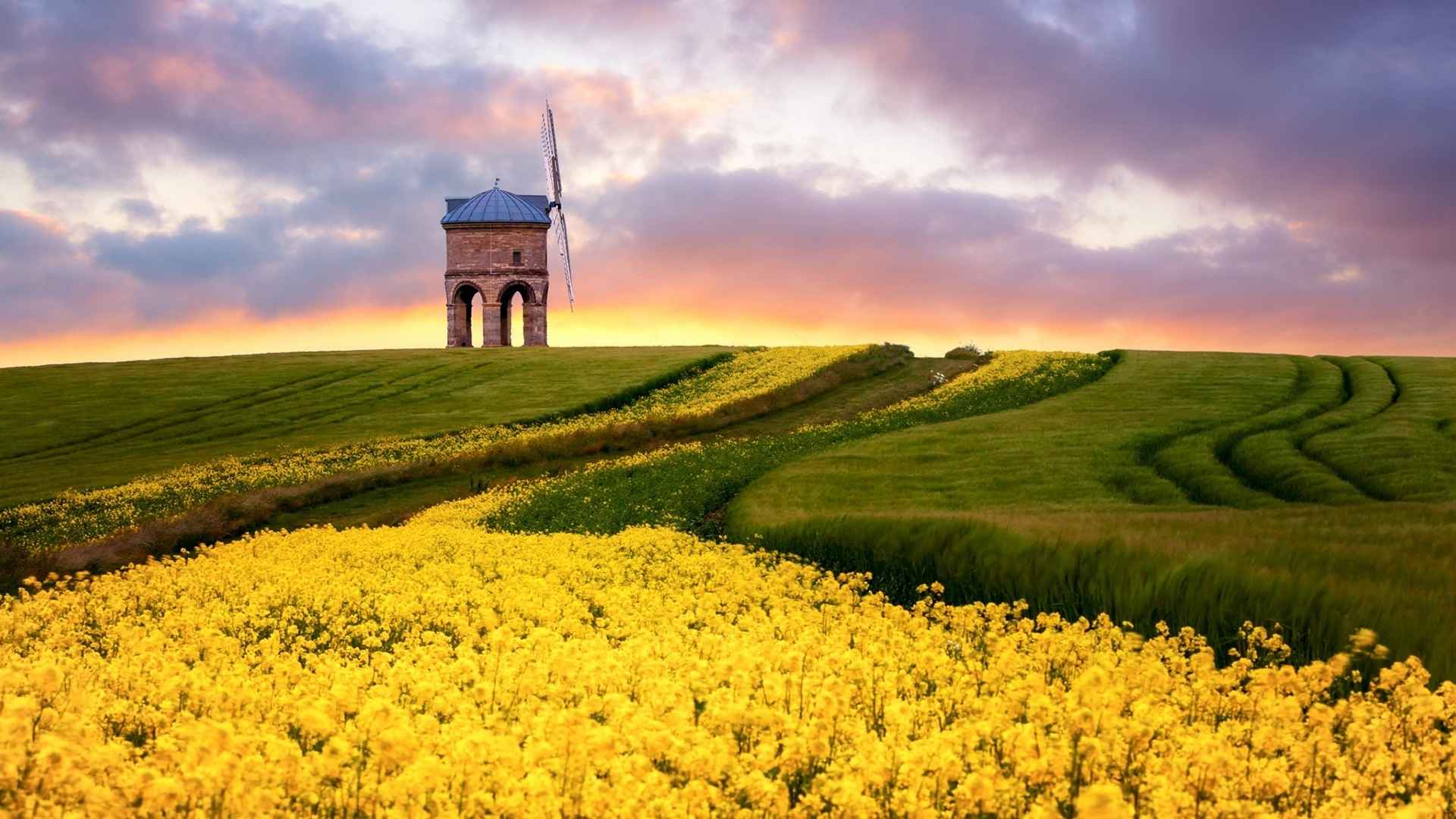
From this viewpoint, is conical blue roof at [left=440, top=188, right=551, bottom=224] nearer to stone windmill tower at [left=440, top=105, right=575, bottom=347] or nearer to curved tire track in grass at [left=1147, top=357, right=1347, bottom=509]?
stone windmill tower at [left=440, top=105, right=575, bottom=347]

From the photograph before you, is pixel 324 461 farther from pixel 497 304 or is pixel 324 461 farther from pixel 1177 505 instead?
pixel 497 304

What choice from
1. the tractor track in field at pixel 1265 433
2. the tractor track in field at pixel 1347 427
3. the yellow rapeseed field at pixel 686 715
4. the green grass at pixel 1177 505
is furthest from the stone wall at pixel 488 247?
the yellow rapeseed field at pixel 686 715

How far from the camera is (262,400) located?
59.3m

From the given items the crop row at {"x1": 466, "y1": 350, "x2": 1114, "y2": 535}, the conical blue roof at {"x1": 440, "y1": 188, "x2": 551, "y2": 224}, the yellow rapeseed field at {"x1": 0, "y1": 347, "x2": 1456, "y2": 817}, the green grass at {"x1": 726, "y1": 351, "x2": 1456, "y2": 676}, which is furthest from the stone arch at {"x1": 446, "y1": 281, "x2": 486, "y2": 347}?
the yellow rapeseed field at {"x1": 0, "y1": 347, "x2": 1456, "y2": 817}

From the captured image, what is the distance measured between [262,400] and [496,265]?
101ft

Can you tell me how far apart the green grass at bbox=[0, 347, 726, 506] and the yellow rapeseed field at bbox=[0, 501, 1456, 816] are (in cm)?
3098

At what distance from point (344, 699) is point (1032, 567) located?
418 inches

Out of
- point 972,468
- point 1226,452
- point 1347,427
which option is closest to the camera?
point 972,468

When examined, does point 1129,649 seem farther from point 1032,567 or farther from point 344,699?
point 344,699

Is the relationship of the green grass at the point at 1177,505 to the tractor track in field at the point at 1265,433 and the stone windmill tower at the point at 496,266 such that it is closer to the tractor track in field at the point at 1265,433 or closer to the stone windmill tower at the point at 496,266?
the tractor track in field at the point at 1265,433

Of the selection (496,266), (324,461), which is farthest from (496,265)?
(324,461)

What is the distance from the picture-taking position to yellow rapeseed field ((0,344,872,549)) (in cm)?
3384

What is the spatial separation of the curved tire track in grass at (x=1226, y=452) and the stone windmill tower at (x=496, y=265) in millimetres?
57847

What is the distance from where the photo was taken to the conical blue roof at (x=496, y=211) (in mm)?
87812
